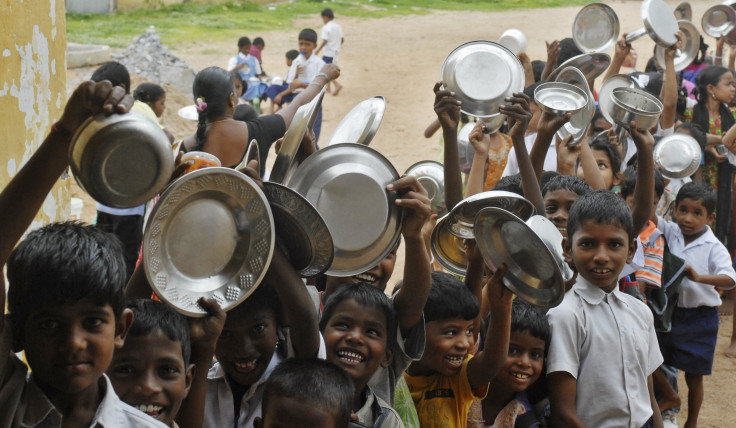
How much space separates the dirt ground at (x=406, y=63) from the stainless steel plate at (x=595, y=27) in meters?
2.64

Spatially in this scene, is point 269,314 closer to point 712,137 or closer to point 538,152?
point 538,152

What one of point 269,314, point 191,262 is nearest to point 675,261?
point 269,314

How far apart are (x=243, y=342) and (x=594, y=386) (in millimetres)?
1376

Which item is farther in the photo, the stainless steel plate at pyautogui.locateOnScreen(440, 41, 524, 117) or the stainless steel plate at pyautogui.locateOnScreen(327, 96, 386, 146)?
the stainless steel plate at pyautogui.locateOnScreen(440, 41, 524, 117)

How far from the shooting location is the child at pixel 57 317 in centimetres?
181

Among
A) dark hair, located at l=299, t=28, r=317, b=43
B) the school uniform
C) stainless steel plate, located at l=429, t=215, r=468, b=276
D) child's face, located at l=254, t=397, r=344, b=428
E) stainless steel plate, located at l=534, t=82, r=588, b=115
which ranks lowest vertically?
dark hair, located at l=299, t=28, r=317, b=43

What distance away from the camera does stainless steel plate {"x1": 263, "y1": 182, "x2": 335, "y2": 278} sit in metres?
2.40

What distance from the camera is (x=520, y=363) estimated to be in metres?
3.07

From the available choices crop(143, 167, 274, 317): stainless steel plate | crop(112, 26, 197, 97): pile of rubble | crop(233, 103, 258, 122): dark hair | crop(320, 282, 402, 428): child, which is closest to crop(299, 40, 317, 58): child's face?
crop(112, 26, 197, 97): pile of rubble

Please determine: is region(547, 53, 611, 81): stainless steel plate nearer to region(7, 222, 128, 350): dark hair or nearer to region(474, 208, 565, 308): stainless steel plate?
region(474, 208, 565, 308): stainless steel plate

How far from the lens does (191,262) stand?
2346mm

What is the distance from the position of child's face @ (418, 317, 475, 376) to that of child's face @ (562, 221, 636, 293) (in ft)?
1.72

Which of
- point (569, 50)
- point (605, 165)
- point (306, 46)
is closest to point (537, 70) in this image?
point (569, 50)

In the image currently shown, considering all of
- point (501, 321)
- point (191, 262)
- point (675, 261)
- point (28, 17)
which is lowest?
point (675, 261)
